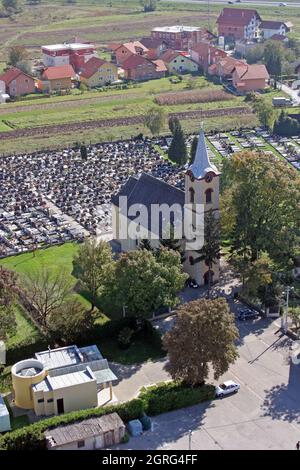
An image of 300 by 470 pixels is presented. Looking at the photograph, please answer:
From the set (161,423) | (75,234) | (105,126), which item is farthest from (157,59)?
(161,423)

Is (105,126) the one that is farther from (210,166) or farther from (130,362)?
(130,362)

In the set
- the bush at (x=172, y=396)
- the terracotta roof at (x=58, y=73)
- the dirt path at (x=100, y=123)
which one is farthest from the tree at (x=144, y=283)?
the terracotta roof at (x=58, y=73)

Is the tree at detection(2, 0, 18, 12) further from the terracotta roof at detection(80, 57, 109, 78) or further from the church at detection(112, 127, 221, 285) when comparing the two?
the church at detection(112, 127, 221, 285)

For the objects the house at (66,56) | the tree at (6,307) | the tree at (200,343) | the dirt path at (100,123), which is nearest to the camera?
the tree at (200,343)

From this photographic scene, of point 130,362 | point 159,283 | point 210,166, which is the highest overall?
point 210,166

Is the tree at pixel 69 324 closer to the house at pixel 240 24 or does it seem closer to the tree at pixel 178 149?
the tree at pixel 178 149

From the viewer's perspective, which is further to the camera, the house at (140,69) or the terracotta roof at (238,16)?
the terracotta roof at (238,16)
